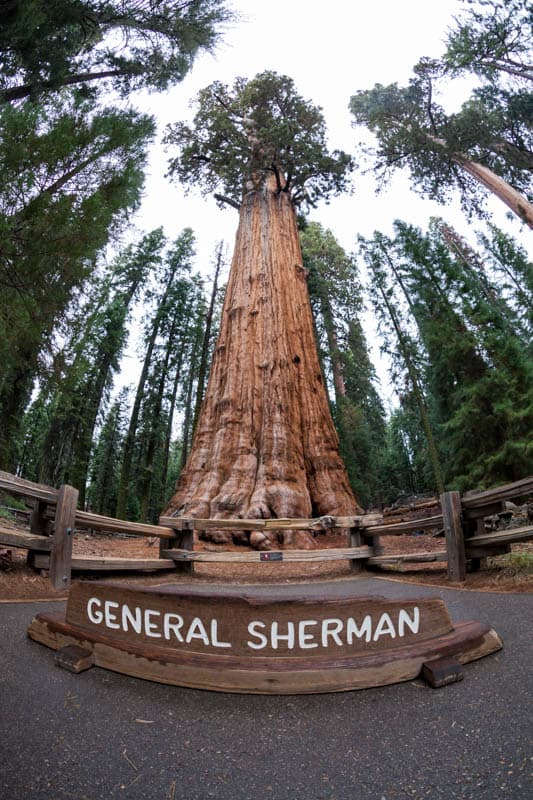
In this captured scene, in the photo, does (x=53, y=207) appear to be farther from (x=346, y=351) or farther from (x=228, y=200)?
(x=346, y=351)

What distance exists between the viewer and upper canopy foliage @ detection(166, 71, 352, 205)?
13.3m

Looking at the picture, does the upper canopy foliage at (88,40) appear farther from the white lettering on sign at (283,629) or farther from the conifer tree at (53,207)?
the white lettering on sign at (283,629)

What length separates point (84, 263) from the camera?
5.89 meters

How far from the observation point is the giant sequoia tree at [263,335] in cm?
831

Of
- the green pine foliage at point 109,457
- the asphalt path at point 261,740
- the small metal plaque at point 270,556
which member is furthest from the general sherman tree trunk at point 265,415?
the green pine foliage at point 109,457

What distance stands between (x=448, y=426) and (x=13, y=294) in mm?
12027

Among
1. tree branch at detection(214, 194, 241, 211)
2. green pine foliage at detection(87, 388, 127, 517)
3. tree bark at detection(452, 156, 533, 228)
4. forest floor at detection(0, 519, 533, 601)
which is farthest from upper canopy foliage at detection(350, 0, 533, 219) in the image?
green pine foliage at detection(87, 388, 127, 517)

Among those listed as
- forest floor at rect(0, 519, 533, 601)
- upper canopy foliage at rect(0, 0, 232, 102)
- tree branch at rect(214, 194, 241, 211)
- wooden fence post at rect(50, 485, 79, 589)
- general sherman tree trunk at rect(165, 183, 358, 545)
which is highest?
tree branch at rect(214, 194, 241, 211)

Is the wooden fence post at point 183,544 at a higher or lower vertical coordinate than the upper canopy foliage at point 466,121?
lower

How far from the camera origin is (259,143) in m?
13.4

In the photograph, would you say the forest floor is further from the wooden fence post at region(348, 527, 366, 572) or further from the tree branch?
the tree branch

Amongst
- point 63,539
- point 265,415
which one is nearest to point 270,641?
point 63,539

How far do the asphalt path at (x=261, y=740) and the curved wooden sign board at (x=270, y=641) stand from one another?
70mm

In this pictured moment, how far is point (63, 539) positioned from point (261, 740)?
3.64 meters
